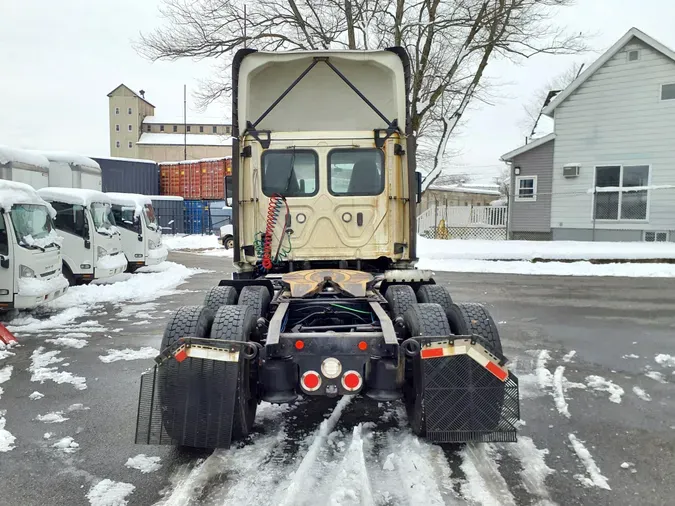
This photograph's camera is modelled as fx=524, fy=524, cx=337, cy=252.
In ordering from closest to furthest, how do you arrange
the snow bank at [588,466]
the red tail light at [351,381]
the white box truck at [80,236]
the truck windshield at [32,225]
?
1. the snow bank at [588,466]
2. the red tail light at [351,381]
3. the truck windshield at [32,225]
4. the white box truck at [80,236]

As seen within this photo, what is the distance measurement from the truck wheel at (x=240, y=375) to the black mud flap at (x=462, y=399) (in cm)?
122

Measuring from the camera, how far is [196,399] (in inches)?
141

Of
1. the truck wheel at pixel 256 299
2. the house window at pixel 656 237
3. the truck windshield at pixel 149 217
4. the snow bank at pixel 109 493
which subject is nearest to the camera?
the snow bank at pixel 109 493

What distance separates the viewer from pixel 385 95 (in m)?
6.49

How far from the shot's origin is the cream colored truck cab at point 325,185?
6068 mm

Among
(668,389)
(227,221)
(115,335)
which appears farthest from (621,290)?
(227,221)

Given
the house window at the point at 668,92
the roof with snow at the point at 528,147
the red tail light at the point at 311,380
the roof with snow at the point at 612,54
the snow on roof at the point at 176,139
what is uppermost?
the snow on roof at the point at 176,139

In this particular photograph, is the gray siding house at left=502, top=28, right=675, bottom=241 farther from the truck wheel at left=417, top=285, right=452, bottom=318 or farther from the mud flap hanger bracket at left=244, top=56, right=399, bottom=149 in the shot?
the truck wheel at left=417, top=285, right=452, bottom=318

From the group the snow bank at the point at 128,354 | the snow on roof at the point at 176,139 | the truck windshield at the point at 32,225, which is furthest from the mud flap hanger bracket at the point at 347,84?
the snow on roof at the point at 176,139

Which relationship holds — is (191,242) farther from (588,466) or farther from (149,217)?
(588,466)

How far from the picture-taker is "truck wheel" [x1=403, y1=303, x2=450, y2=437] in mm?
3678

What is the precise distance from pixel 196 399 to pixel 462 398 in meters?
1.81

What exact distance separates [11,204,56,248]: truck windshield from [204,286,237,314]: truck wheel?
5853 millimetres

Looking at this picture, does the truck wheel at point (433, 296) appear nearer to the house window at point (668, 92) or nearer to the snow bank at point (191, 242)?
the house window at point (668, 92)
